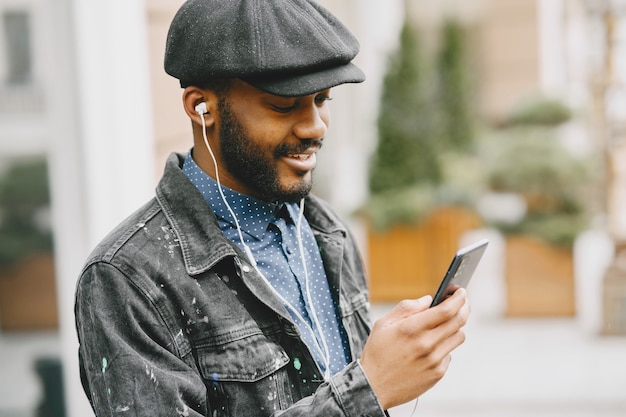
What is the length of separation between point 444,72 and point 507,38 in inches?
190

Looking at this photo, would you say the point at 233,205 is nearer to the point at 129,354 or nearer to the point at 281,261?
the point at 281,261

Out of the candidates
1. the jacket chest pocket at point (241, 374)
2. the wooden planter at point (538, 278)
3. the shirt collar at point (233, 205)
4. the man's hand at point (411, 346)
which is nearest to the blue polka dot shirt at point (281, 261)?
the shirt collar at point (233, 205)

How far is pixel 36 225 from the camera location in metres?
3.82

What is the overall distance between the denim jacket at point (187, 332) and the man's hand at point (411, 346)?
3 cm

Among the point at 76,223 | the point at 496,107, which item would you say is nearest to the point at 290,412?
the point at 76,223

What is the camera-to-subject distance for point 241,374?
1.72 metres

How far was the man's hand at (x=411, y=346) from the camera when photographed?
1.62 metres

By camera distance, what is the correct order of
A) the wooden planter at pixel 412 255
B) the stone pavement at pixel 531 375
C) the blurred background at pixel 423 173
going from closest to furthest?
the blurred background at pixel 423 173 → the stone pavement at pixel 531 375 → the wooden planter at pixel 412 255

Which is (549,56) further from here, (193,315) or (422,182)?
(193,315)

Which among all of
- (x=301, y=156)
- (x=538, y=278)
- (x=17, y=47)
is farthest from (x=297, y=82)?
(x=538, y=278)

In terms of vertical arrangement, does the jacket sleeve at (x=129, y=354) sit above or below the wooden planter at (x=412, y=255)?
above

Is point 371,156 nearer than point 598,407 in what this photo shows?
No

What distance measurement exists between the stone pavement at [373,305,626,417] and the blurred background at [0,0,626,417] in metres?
0.02

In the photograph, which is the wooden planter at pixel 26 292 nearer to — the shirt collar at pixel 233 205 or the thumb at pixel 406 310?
the shirt collar at pixel 233 205
